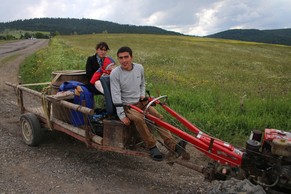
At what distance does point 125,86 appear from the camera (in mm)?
5500

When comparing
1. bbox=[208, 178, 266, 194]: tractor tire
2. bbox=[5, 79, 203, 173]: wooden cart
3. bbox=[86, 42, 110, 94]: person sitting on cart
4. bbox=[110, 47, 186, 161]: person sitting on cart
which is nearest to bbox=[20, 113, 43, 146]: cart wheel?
bbox=[5, 79, 203, 173]: wooden cart

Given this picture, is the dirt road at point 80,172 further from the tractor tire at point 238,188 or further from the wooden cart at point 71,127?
the tractor tire at point 238,188

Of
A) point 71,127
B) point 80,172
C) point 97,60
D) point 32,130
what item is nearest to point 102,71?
point 97,60

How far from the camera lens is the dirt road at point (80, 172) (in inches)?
196

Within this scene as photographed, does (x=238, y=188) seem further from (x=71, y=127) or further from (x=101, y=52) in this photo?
(x=101, y=52)

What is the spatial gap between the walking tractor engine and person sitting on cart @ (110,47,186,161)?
1229mm

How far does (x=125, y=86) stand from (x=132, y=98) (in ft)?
0.82

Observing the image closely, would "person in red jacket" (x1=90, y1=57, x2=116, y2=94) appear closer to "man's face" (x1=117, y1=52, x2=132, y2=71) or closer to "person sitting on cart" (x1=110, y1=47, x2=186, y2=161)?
"person sitting on cart" (x1=110, y1=47, x2=186, y2=161)

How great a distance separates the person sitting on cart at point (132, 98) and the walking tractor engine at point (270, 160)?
123 cm

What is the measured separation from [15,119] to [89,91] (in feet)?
9.79

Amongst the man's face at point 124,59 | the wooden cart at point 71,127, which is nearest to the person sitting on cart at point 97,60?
the wooden cart at point 71,127

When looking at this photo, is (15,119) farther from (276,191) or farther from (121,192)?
(276,191)

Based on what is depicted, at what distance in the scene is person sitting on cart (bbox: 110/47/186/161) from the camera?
199 inches

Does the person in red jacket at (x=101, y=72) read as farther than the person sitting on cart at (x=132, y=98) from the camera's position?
Yes
